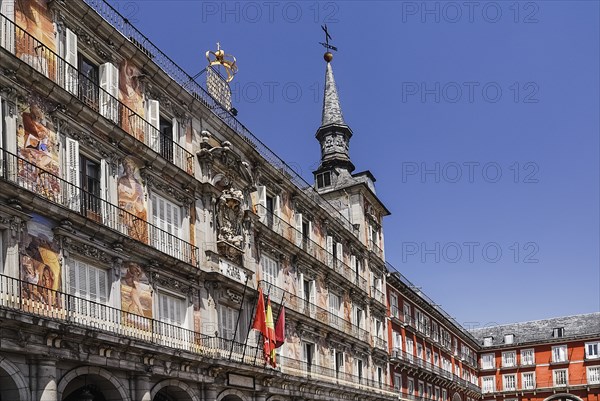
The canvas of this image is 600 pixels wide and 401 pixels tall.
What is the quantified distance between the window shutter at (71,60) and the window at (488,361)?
66123 millimetres

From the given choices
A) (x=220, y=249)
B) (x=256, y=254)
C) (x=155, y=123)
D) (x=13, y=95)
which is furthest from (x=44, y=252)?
(x=256, y=254)

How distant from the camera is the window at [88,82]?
878 inches

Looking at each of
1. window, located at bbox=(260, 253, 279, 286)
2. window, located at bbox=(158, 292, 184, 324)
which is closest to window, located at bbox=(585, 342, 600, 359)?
window, located at bbox=(260, 253, 279, 286)

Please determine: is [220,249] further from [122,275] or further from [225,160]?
[122,275]

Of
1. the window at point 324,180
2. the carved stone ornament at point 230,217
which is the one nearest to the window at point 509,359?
the window at point 324,180

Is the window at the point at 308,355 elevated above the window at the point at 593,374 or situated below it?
above

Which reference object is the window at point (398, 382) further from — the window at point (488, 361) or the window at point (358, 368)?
the window at point (488, 361)

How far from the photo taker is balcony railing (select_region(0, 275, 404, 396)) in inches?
722

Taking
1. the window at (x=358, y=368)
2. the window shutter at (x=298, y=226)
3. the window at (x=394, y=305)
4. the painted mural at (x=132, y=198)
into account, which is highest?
the window shutter at (x=298, y=226)

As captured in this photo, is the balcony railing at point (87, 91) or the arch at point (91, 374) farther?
the balcony railing at point (87, 91)

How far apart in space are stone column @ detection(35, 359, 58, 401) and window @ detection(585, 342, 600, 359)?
66522 millimetres

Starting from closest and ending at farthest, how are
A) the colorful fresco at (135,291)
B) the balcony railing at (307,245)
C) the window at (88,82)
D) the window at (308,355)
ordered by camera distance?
the window at (88,82)
the colorful fresco at (135,291)
the balcony railing at (307,245)
the window at (308,355)

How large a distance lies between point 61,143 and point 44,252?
125 inches

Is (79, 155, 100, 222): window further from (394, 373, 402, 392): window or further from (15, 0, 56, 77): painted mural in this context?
(394, 373, 402, 392): window
